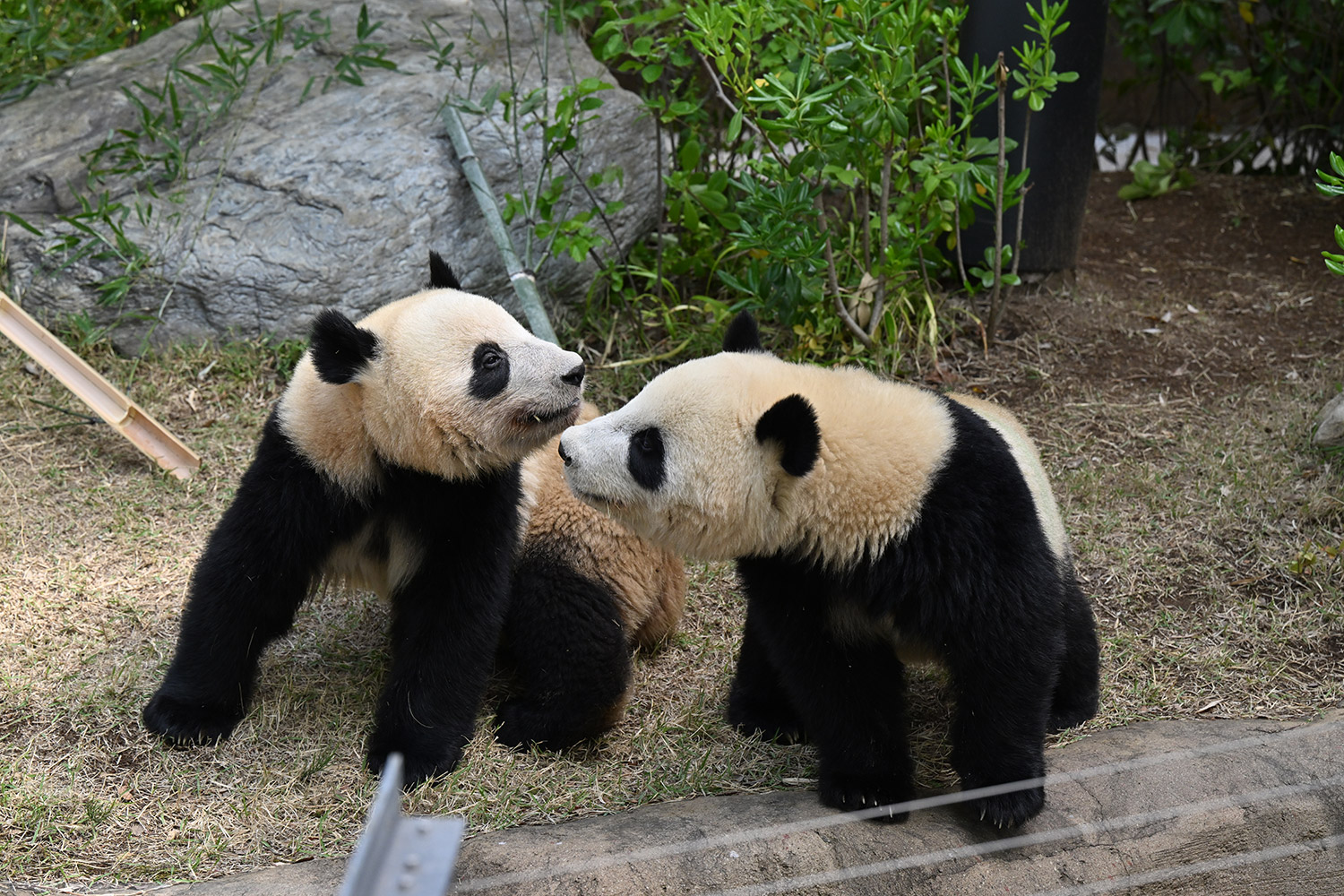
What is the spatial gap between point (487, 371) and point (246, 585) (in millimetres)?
888

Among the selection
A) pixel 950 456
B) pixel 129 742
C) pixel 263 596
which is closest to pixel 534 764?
pixel 263 596

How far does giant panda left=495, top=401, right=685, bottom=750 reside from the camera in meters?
3.37

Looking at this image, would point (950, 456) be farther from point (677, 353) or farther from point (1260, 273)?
point (1260, 273)

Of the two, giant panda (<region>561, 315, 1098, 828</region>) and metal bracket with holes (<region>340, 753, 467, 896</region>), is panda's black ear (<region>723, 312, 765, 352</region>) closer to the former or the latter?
giant panda (<region>561, 315, 1098, 828</region>)

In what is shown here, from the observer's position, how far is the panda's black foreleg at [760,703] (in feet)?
11.1

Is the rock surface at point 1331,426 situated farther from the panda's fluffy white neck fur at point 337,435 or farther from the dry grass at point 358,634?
the panda's fluffy white neck fur at point 337,435

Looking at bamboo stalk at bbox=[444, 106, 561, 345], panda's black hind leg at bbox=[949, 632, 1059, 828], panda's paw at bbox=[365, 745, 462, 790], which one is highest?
bamboo stalk at bbox=[444, 106, 561, 345]

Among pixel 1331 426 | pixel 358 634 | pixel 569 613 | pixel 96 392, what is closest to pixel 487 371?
pixel 569 613

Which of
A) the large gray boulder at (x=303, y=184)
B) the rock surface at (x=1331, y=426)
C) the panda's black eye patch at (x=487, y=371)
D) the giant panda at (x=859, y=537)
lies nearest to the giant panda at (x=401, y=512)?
the panda's black eye patch at (x=487, y=371)

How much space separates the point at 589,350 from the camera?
219 inches

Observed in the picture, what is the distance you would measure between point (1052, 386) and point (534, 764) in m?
3.14

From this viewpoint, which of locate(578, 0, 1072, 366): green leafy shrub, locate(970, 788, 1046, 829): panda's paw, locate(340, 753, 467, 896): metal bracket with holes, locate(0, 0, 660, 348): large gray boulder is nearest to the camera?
locate(340, 753, 467, 896): metal bracket with holes

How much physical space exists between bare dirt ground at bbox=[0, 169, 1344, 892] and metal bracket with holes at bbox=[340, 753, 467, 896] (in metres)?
1.74

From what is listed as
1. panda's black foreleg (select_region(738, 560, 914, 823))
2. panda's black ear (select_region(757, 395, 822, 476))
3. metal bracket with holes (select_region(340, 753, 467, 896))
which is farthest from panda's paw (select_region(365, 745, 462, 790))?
metal bracket with holes (select_region(340, 753, 467, 896))
